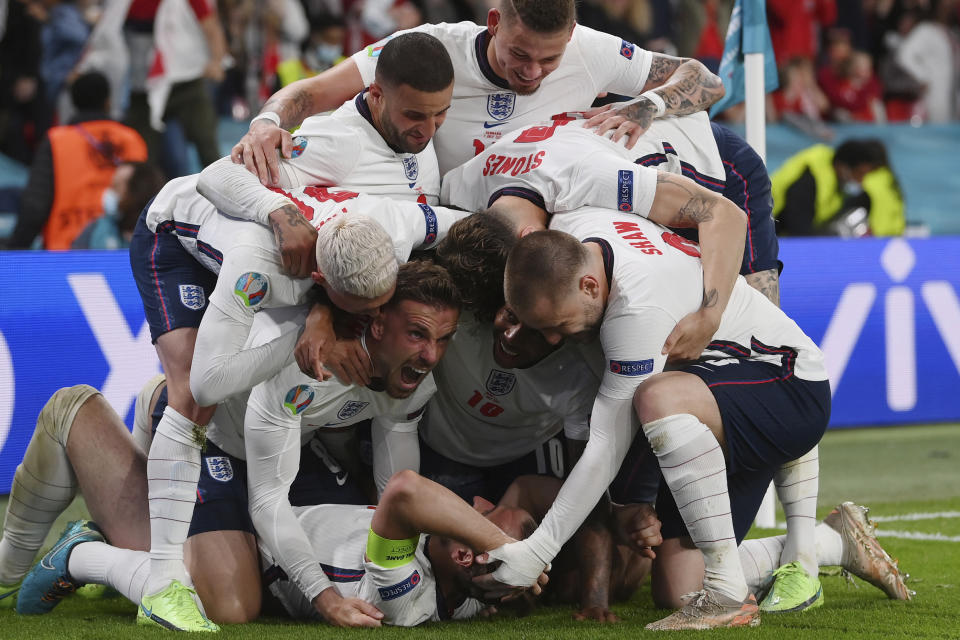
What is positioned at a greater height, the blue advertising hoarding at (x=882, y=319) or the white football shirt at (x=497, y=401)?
the white football shirt at (x=497, y=401)

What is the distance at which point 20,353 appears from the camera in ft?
19.7

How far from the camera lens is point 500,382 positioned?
441 centimetres

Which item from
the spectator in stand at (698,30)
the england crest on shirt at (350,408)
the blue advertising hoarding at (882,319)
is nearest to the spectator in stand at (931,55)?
the spectator in stand at (698,30)

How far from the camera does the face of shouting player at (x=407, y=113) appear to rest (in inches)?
170

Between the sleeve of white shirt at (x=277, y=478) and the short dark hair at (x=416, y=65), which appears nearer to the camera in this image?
the sleeve of white shirt at (x=277, y=478)

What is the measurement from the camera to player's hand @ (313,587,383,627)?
154 inches

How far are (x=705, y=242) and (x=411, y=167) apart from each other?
4.00 ft

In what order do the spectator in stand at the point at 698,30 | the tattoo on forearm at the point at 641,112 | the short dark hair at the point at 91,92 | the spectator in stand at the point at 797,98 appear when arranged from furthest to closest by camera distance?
the spectator in stand at the point at 797,98 < the spectator in stand at the point at 698,30 < the short dark hair at the point at 91,92 < the tattoo on forearm at the point at 641,112

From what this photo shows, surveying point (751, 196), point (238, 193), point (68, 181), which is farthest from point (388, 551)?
point (68, 181)

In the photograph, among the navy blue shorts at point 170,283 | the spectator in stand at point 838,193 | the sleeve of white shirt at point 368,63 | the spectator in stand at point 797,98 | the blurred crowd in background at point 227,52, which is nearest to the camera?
the navy blue shorts at point 170,283

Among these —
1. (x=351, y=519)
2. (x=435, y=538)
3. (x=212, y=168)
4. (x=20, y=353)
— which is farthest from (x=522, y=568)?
(x=20, y=353)

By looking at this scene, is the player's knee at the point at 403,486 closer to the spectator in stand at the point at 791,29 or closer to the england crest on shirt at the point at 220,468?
the england crest on shirt at the point at 220,468

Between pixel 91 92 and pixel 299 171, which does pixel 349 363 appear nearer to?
pixel 299 171

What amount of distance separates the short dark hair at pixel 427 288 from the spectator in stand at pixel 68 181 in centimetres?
474
